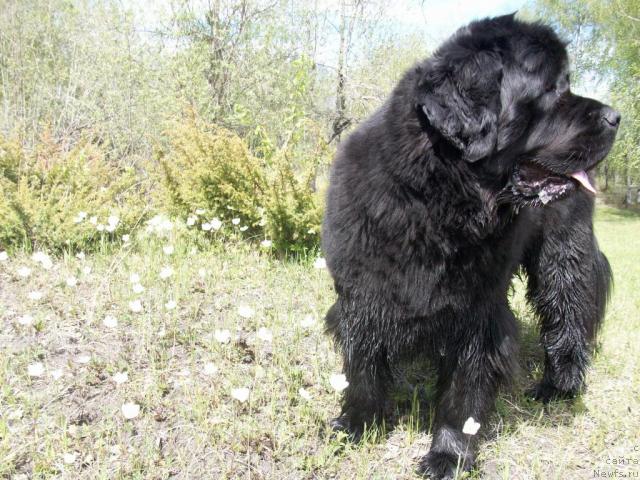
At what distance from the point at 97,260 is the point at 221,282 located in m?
0.88

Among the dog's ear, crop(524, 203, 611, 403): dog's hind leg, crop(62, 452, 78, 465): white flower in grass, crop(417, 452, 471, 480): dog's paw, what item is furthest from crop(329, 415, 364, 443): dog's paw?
the dog's ear

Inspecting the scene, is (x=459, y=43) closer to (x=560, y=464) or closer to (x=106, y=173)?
(x=560, y=464)

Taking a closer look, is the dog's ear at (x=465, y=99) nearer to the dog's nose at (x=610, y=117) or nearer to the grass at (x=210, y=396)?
the dog's nose at (x=610, y=117)

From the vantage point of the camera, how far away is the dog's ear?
1.64 m

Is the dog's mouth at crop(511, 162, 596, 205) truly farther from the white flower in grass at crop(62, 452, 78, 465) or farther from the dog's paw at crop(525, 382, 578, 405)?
the white flower in grass at crop(62, 452, 78, 465)

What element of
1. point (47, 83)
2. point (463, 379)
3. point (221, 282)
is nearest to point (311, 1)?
point (47, 83)

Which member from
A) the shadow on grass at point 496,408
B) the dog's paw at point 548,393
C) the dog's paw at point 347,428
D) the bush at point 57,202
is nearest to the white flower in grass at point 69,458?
the dog's paw at point 347,428

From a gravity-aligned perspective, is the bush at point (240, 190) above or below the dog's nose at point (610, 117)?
below

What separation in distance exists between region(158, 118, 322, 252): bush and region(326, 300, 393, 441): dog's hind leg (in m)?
1.71

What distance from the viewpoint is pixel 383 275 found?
1.86 metres

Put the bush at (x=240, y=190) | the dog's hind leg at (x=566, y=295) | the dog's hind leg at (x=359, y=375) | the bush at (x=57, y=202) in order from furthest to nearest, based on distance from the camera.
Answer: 1. the bush at (x=240, y=190)
2. the bush at (x=57, y=202)
3. the dog's hind leg at (x=566, y=295)
4. the dog's hind leg at (x=359, y=375)

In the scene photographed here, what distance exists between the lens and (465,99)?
1677 millimetres

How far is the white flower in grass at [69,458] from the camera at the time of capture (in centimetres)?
173

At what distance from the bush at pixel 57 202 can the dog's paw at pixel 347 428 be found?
194 cm
